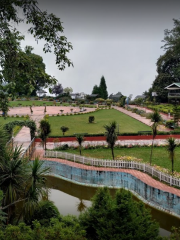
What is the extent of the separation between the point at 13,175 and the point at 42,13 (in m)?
4.22

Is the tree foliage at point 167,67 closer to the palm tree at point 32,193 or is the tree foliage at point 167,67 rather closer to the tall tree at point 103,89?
the tall tree at point 103,89

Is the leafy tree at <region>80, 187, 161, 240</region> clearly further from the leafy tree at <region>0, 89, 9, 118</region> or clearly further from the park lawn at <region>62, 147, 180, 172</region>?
the park lawn at <region>62, 147, 180, 172</region>

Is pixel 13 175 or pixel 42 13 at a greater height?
pixel 42 13

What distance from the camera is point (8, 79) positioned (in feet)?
17.2

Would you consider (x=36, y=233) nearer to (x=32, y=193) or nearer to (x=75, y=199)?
(x=32, y=193)

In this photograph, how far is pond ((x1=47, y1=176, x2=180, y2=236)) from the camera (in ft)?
27.3

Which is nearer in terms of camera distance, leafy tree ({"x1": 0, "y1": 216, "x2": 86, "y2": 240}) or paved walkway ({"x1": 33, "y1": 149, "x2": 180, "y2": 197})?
leafy tree ({"x1": 0, "y1": 216, "x2": 86, "y2": 240})

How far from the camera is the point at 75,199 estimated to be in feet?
33.2

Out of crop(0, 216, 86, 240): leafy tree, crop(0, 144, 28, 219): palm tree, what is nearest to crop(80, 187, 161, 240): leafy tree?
crop(0, 216, 86, 240): leafy tree

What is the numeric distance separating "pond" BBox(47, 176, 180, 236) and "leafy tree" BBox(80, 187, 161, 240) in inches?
98.6

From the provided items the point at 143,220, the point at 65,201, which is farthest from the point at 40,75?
the point at 65,201

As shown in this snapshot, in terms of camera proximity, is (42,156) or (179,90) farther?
(179,90)

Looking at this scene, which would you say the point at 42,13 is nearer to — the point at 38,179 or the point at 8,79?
the point at 8,79

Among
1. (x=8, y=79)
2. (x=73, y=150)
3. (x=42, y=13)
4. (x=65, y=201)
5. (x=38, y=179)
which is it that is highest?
(x=42, y=13)
